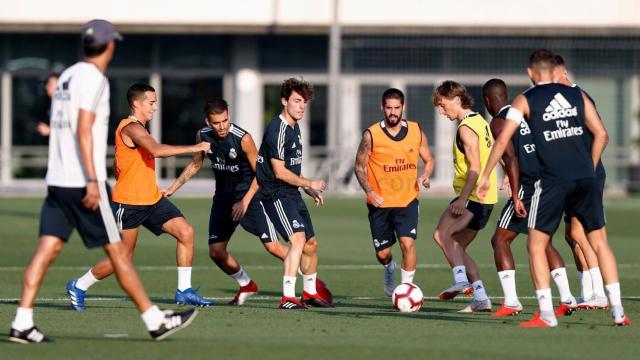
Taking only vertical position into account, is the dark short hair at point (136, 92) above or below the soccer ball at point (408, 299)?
above

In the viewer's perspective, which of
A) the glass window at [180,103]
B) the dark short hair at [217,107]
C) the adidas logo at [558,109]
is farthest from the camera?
the glass window at [180,103]

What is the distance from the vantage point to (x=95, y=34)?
10.1 m

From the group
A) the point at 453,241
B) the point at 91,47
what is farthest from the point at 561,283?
the point at 91,47

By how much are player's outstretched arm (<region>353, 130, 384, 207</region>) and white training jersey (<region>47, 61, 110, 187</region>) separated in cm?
406

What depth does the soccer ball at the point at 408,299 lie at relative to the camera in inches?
495

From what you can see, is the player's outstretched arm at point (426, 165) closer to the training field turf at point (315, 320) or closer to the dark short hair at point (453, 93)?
the dark short hair at point (453, 93)

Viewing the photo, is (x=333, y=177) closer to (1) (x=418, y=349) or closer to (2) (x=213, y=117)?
(2) (x=213, y=117)

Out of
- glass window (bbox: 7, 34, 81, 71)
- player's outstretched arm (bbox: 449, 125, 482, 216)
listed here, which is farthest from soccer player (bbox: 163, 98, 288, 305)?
glass window (bbox: 7, 34, 81, 71)

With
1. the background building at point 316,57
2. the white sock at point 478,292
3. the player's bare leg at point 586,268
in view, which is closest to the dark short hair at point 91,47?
the white sock at point 478,292

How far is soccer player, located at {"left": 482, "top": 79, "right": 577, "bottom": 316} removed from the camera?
12.0 metres

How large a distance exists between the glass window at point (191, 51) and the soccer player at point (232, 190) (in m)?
25.3

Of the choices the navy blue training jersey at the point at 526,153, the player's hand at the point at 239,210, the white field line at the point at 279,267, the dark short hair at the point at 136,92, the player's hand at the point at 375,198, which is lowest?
the white field line at the point at 279,267

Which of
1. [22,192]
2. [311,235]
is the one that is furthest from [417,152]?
[22,192]

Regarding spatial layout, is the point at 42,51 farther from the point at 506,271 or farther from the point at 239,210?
the point at 506,271
